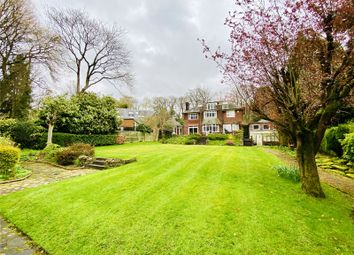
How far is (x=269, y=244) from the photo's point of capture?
11.4 feet

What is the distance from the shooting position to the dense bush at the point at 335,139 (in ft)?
34.7

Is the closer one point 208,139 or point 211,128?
point 208,139

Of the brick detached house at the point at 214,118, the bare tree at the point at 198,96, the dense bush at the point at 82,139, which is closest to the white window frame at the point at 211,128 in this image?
the brick detached house at the point at 214,118

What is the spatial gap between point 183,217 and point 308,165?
3.95 meters

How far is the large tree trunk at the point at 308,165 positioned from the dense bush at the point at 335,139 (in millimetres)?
6545

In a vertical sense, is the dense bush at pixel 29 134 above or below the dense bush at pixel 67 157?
above

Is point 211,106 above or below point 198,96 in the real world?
below

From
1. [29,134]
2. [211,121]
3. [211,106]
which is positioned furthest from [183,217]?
[211,106]

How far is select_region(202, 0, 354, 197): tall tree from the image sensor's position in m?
5.24

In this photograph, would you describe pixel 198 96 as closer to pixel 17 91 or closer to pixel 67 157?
pixel 17 91

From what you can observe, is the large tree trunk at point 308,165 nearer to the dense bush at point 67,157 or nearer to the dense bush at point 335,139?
the dense bush at point 335,139

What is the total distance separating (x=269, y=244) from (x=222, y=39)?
5729 mm

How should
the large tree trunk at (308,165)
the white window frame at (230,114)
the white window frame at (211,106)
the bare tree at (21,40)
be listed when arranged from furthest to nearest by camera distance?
the white window frame at (211,106) < the white window frame at (230,114) < the bare tree at (21,40) < the large tree trunk at (308,165)

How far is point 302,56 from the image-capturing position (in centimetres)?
567
